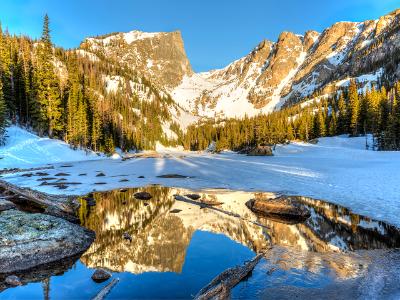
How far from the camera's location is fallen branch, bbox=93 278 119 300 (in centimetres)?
683

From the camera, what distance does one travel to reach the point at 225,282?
709 cm

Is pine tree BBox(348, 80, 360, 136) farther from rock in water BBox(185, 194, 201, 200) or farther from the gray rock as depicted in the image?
the gray rock

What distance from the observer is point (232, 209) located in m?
16.5

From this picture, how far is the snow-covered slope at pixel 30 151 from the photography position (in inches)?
1789

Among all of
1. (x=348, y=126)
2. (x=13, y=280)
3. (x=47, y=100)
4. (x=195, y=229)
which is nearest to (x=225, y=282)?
(x=13, y=280)

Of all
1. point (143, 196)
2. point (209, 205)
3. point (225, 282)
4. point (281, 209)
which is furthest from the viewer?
point (143, 196)

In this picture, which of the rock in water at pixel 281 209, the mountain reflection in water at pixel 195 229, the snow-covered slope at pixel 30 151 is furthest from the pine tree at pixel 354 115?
the rock in water at pixel 281 209

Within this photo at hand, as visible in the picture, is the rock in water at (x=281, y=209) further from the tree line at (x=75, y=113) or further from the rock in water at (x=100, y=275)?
the tree line at (x=75, y=113)

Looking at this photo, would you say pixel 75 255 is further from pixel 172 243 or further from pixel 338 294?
pixel 338 294

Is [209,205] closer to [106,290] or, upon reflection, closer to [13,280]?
[106,290]

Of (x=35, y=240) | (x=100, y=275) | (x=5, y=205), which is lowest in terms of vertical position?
(x=100, y=275)

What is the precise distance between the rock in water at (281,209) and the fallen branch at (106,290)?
9.25 metres

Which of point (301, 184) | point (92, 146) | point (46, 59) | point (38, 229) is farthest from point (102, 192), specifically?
point (92, 146)

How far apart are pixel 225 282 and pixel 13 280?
17.9ft
